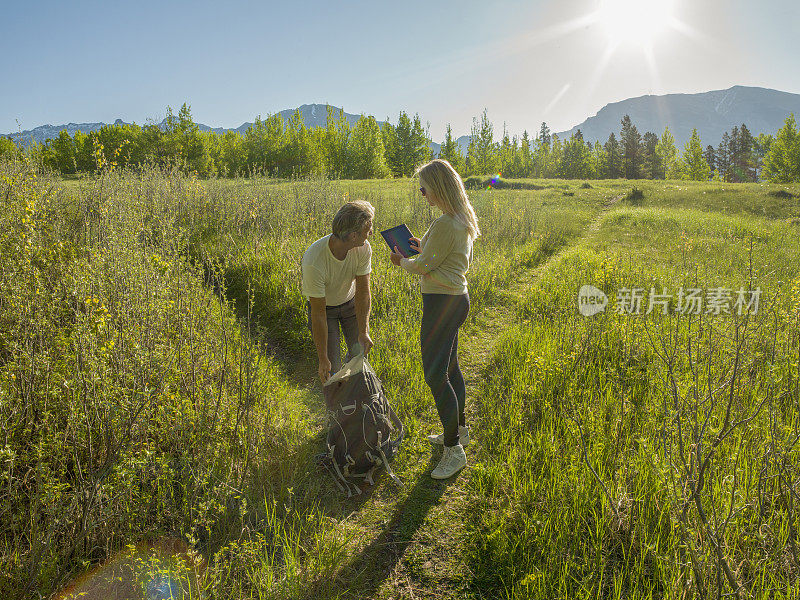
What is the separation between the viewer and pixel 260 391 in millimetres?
3760

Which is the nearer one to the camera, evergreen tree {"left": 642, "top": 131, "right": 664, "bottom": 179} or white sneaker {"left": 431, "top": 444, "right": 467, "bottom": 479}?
white sneaker {"left": 431, "top": 444, "right": 467, "bottom": 479}

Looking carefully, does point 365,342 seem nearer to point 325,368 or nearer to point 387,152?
point 325,368

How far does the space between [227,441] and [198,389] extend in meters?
0.46

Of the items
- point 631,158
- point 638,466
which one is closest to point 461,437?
point 638,466

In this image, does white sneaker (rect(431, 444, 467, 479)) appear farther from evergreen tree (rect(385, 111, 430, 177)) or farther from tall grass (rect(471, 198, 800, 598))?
evergreen tree (rect(385, 111, 430, 177))

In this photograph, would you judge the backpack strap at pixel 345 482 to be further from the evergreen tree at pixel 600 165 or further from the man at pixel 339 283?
the evergreen tree at pixel 600 165

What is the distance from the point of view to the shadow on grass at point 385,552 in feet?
7.63

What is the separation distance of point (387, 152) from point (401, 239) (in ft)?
170

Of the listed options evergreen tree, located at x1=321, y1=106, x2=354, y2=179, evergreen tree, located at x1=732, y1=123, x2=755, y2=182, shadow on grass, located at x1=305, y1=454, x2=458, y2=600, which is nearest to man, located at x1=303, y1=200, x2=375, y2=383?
shadow on grass, located at x1=305, y1=454, x2=458, y2=600

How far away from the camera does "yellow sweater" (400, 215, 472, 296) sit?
290cm

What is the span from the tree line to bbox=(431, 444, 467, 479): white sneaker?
1086 inches

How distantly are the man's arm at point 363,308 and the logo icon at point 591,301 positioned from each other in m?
3.53

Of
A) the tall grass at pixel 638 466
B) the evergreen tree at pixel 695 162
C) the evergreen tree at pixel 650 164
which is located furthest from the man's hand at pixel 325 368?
the evergreen tree at pixel 650 164

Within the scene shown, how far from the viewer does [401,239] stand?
340 cm
